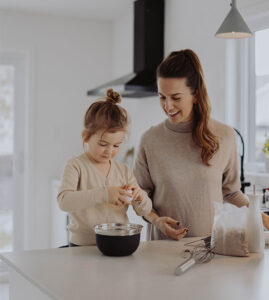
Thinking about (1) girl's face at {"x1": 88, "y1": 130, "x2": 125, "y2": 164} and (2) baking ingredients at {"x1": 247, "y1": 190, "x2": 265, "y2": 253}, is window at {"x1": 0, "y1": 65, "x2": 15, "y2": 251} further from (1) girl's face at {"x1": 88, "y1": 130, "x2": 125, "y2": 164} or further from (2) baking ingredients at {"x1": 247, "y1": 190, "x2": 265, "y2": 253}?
(2) baking ingredients at {"x1": 247, "y1": 190, "x2": 265, "y2": 253}

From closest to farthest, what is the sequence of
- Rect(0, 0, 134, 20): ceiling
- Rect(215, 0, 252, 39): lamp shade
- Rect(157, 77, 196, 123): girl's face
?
1. Rect(157, 77, 196, 123): girl's face
2. Rect(215, 0, 252, 39): lamp shade
3. Rect(0, 0, 134, 20): ceiling

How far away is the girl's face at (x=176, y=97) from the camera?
1.78 m

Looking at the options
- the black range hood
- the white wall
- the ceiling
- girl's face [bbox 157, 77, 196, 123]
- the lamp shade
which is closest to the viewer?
girl's face [bbox 157, 77, 196, 123]

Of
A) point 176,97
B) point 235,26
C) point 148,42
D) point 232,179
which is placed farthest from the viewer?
point 148,42

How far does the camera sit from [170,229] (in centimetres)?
165

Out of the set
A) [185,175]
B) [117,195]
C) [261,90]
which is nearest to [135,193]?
[117,195]

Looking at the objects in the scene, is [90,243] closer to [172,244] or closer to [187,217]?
[172,244]

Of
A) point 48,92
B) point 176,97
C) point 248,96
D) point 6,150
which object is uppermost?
point 48,92

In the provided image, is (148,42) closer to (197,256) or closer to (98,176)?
(98,176)

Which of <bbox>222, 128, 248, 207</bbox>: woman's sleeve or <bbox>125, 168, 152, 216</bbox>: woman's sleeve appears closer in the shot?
<bbox>125, 168, 152, 216</bbox>: woman's sleeve

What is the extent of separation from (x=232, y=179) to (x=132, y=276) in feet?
2.69

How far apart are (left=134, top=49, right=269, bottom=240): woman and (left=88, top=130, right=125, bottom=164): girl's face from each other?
9.6 inches

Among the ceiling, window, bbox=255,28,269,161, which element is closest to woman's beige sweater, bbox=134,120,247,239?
window, bbox=255,28,269,161

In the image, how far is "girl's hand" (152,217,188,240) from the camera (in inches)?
64.4
